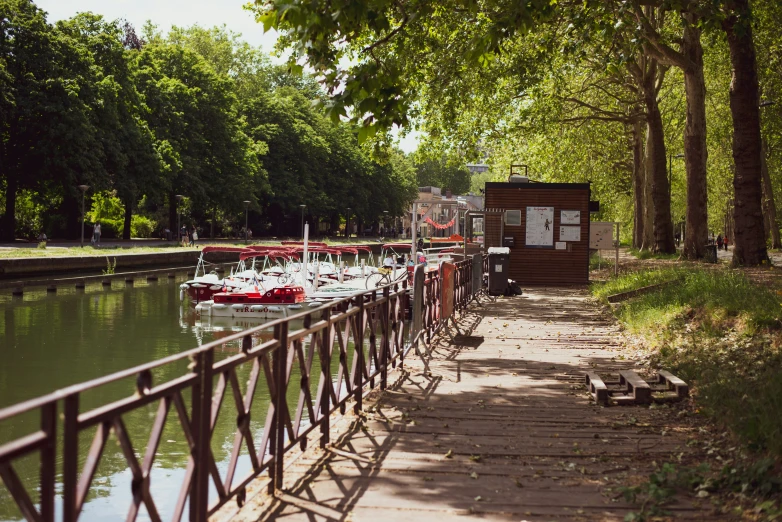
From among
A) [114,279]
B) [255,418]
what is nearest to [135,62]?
[114,279]

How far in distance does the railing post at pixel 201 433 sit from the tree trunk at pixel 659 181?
29.9 meters

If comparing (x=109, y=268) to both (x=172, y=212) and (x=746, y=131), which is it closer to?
(x=746, y=131)

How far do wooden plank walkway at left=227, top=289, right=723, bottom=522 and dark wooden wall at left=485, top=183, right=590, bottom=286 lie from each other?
56.3 feet

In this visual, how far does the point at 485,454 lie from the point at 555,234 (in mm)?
23143

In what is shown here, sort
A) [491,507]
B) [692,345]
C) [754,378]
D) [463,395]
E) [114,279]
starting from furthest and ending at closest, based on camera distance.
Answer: [114,279], [692,345], [463,395], [754,378], [491,507]

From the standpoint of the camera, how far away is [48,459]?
3229 mm

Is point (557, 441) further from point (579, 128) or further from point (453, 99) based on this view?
point (579, 128)

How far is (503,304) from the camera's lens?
23219 mm

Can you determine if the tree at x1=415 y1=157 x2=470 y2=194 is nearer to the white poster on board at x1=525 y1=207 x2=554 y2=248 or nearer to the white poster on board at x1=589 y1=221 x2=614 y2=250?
the white poster on board at x1=525 y1=207 x2=554 y2=248

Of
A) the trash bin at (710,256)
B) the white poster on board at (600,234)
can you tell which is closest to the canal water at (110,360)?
the white poster on board at (600,234)

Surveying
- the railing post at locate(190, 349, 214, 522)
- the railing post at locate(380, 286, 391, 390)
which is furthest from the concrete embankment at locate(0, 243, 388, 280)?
the railing post at locate(190, 349, 214, 522)

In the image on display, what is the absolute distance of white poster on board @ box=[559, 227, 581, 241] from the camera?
29.3 m

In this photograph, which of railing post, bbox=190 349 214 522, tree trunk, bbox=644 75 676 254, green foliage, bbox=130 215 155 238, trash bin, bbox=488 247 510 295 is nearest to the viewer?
railing post, bbox=190 349 214 522

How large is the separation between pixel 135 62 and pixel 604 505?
195ft
